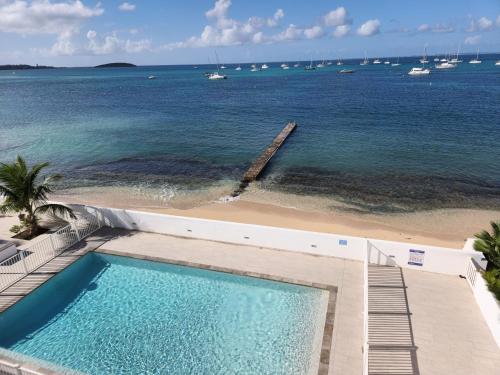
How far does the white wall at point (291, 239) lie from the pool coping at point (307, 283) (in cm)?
213

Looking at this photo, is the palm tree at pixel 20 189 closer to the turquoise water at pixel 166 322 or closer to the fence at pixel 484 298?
→ the turquoise water at pixel 166 322

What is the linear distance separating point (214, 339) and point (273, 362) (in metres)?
2.21

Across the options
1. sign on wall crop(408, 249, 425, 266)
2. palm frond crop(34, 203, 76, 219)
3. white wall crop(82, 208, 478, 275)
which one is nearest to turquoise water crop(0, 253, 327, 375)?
white wall crop(82, 208, 478, 275)

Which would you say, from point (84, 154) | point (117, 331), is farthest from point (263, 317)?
point (84, 154)

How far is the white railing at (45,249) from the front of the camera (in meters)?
14.1

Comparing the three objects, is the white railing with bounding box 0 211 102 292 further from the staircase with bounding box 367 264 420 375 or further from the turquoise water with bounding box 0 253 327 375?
the staircase with bounding box 367 264 420 375

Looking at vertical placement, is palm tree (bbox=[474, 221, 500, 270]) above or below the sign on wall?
above

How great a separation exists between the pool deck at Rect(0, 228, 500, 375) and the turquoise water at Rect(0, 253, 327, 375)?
69 cm

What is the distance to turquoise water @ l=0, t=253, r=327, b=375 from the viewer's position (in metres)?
10.4

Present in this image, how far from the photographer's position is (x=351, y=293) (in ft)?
41.3

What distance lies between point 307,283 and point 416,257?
473 cm

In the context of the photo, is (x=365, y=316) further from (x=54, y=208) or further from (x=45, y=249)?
(x=54, y=208)

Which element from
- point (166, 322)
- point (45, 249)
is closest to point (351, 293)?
point (166, 322)

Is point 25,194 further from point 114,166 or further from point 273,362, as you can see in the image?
point 114,166
